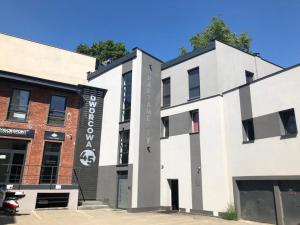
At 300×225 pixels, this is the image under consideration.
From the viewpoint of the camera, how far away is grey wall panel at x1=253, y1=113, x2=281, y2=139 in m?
12.5

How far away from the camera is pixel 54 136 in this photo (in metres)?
17.9

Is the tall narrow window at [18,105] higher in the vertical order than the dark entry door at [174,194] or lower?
higher

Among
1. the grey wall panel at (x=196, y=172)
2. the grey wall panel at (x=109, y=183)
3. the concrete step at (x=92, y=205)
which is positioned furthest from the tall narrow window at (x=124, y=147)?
the grey wall panel at (x=196, y=172)

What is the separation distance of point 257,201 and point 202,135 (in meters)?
4.59

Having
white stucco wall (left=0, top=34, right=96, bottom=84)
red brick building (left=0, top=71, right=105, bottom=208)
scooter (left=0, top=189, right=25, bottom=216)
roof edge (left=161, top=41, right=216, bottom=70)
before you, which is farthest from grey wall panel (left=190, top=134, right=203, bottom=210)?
white stucco wall (left=0, top=34, right=96, bottom=84)

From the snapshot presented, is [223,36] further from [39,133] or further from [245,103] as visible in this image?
[39,133]

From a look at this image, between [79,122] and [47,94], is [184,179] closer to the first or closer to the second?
[79,122]

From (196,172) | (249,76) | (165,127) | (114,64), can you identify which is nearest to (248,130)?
(196,172)

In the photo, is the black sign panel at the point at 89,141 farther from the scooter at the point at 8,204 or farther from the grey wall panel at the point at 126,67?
the scooter at the point at 8,204

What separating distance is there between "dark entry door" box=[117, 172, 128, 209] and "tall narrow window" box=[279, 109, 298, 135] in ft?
30.8

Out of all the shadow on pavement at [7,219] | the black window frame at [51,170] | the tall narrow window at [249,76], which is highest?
the tall narrow window at [249,76]

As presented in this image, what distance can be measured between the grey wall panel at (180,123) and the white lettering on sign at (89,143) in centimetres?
566

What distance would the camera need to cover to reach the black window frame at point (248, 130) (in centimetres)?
1395

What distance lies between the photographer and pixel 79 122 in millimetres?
18938
